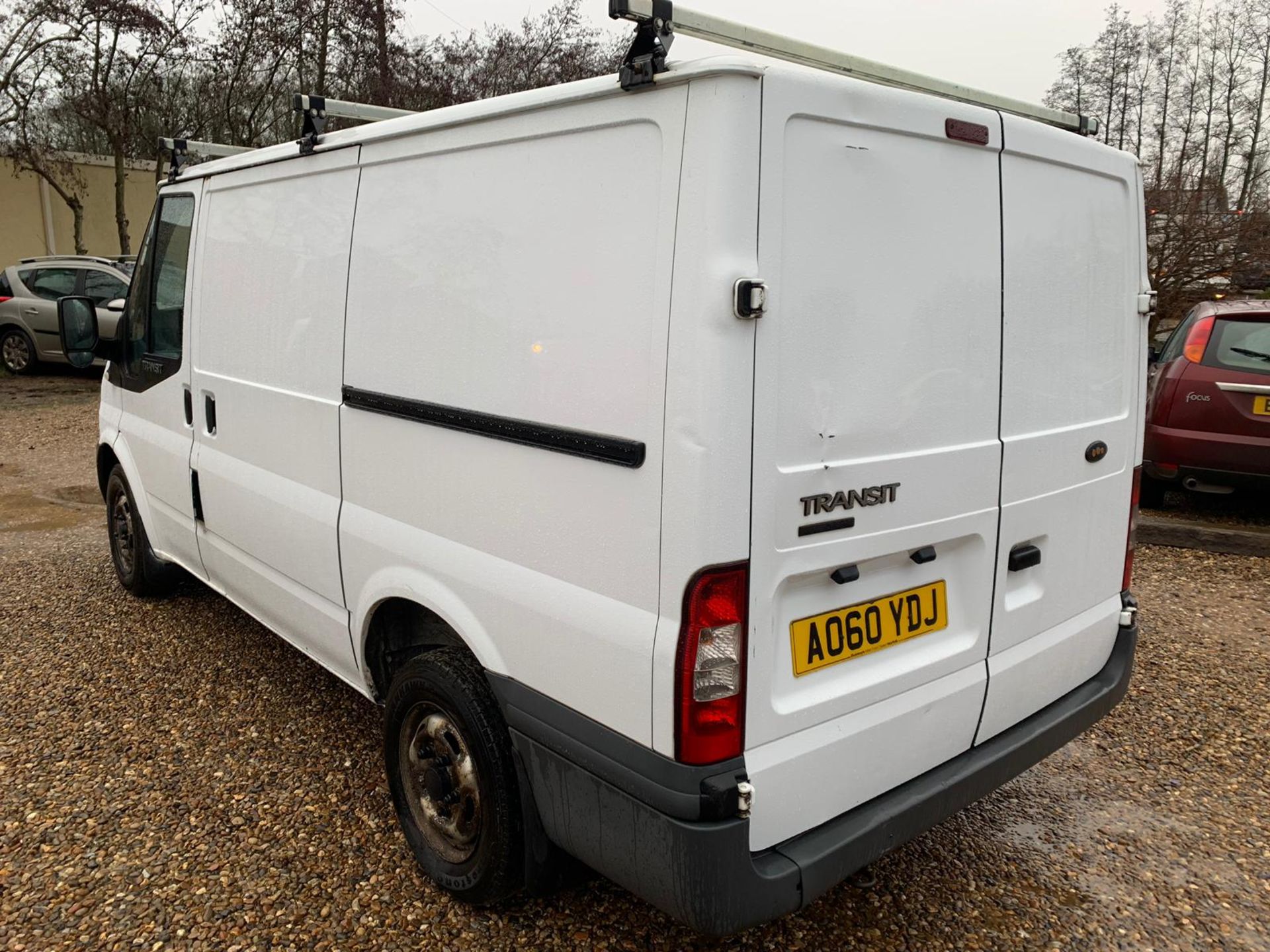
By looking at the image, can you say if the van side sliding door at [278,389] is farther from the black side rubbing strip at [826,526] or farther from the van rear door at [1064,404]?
the van rear door at [1064,404]

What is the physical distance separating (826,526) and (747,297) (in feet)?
1.73

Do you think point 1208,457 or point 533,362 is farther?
point 1208,457

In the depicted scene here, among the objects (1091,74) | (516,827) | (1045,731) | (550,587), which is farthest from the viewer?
(1091,74)

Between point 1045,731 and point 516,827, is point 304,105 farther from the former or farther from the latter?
point 1045,731

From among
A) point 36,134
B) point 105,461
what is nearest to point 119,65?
point 36,134

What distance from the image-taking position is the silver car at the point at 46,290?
13117 millimetres

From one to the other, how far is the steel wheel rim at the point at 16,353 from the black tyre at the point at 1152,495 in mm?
14421

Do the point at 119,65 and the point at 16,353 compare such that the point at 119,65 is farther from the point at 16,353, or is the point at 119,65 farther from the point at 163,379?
the point at 163,379

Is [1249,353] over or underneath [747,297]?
underneath

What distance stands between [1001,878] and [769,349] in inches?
75.8

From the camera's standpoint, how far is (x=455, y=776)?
2.58 meters

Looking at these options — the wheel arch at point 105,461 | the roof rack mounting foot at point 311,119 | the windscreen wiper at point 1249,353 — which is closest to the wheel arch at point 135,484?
the wheel arch at point 105,461

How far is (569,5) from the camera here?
18031mm

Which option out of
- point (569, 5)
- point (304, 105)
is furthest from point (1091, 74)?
point (304, 105)
